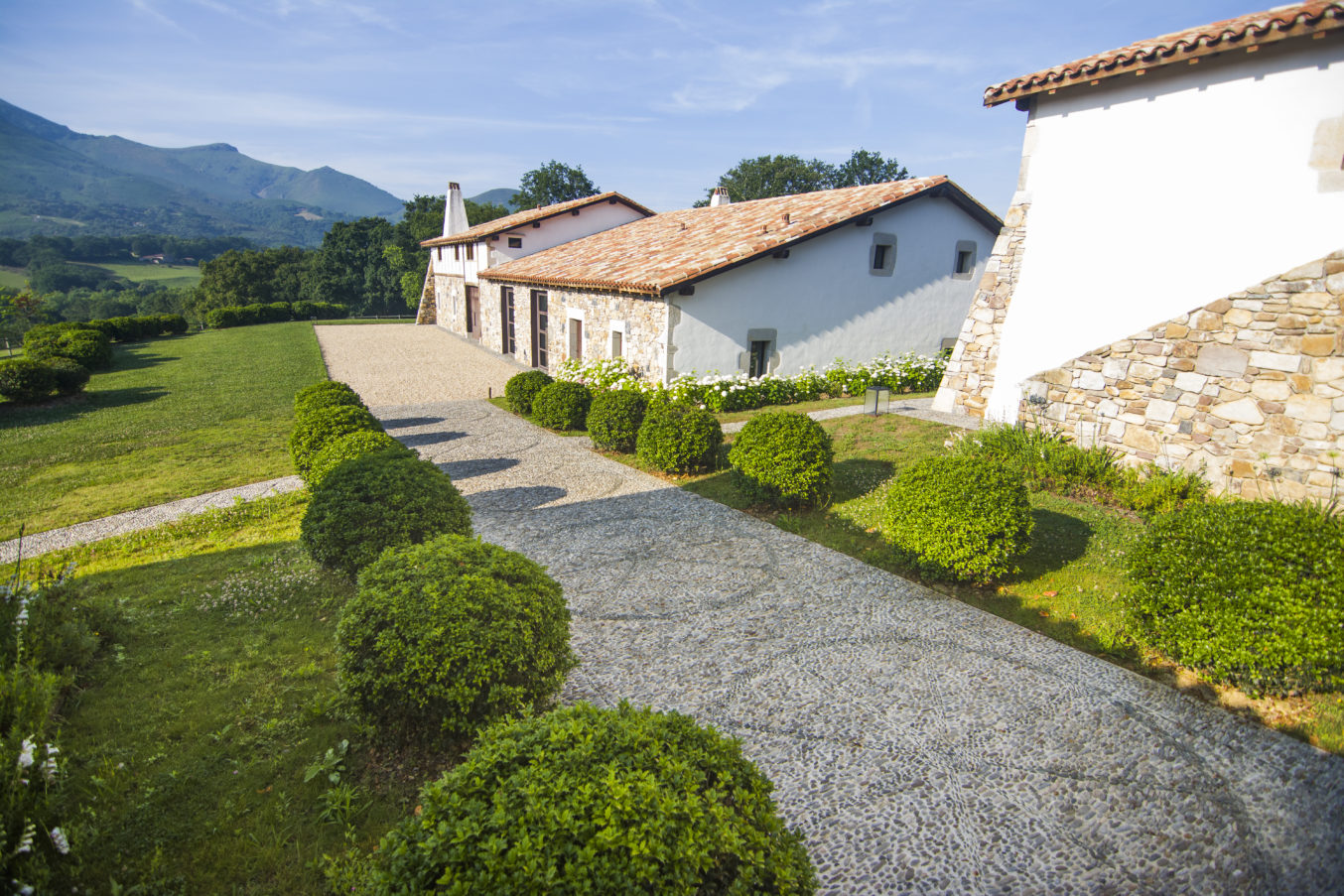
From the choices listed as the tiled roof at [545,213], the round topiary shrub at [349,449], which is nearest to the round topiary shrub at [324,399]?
the round topiary shrub at [349,449]

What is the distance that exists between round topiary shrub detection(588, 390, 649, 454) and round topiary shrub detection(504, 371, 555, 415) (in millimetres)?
3284

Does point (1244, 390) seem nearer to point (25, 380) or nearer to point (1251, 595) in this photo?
point (1251, 595)

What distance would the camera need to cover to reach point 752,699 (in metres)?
4.57

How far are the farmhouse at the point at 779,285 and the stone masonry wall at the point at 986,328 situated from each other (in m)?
4.57

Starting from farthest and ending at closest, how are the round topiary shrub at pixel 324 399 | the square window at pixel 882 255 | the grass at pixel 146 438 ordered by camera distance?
the square window at pixel 882 255, the round topiary shrub at pixel 324 399, the grass at pixel 146 438

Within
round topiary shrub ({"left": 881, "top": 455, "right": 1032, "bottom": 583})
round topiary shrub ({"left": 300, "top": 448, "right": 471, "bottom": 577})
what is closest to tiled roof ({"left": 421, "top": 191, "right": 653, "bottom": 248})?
round topiary shrub ({"left": 300, "top": 448, "right": 471, "bottom": 577})

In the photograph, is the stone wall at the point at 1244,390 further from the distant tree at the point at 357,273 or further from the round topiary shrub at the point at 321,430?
the distant tree at the point at 357,273

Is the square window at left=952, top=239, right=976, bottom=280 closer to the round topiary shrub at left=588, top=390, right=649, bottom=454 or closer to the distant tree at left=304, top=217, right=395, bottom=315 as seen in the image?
the round topiary shrub at left=588, top=390, right=649, bottom=454

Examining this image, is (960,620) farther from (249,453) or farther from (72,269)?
(72,269)

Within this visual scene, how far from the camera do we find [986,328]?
38.2 ft

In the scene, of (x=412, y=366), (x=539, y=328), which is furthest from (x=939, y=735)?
(x=412, y=366)

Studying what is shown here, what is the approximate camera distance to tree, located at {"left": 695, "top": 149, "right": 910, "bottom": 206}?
60.1 metres

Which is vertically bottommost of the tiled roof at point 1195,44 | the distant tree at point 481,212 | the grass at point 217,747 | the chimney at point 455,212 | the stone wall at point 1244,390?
the grass at point 217,747

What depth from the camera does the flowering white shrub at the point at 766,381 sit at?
14.6 m
